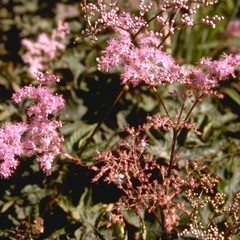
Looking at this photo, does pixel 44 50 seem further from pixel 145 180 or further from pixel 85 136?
pixel 145 180

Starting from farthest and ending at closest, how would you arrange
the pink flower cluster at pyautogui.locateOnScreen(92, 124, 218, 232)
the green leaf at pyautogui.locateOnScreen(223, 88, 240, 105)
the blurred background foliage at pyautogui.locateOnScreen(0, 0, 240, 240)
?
the green leaf at pyautogui.locateOnScreen(223, 88, 240, 105)
the blurred background foliage at pyautogui.locateOnScreen(0, 0, 240, 240)
the pink flower cluster at pyautogui.locateOnScreen(92, 124, 218, 232)

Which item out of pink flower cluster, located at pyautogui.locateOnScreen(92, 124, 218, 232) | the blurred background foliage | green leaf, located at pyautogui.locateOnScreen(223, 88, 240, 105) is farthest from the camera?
green leaf, located at pyautogui.locateOnScreen(223, 88, 240, 105)

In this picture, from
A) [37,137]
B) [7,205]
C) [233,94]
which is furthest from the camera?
[233,94]

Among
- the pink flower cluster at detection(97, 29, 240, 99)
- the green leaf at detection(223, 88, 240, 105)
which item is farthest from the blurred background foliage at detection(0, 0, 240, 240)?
the pink flower cluster at detection(97, 29, 240, 99)

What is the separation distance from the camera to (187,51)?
3611mm

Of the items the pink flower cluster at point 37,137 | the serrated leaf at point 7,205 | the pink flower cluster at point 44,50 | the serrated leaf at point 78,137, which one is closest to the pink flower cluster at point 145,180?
the pink flower cluster at point 37,137

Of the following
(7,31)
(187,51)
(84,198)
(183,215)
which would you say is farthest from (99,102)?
(7,31)

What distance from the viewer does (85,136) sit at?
2.08 meters

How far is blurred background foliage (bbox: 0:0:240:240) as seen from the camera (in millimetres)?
1954

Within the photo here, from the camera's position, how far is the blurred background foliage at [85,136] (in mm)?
1954

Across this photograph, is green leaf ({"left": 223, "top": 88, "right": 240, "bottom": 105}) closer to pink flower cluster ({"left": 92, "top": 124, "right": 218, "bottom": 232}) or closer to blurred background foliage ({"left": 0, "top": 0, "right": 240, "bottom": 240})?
blurred background foliage ({"left": 0, "top": 0, "right": 240, "bottom": 240})

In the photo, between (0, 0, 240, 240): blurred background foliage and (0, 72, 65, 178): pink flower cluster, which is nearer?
(0, 72, 65, 178): pink flower cluster

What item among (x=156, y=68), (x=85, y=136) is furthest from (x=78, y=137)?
(x=156, y=68)

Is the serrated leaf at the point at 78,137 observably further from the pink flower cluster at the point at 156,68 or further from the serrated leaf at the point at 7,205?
the pink flower cluster at the point at 156,68
